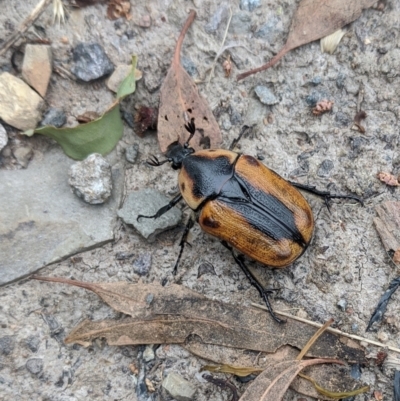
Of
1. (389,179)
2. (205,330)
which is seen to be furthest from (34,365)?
(389,179)

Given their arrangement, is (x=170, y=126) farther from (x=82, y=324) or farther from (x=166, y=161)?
(x=82, y=324)

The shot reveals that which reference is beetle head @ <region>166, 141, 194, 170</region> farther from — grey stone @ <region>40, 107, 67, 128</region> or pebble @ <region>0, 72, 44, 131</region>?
pebble @ <region>0, 72, 44, 131</region>

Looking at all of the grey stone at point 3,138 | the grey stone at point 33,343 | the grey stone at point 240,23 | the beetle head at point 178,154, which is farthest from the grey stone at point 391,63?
the grey stone at point 33,343

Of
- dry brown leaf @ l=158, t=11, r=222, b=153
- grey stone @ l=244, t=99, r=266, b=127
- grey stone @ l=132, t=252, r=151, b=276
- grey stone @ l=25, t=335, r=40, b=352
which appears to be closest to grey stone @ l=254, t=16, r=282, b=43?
grey stone @ l=244, t=99, r=266, b=127

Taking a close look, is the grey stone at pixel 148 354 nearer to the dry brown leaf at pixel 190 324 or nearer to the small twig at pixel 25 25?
the dry brown leaf at pixel 190 324

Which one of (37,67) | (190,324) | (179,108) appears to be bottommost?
(190,324)

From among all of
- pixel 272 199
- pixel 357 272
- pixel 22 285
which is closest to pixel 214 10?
pixel 272 199

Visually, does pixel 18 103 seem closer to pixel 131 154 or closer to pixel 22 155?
pixel 22 155
